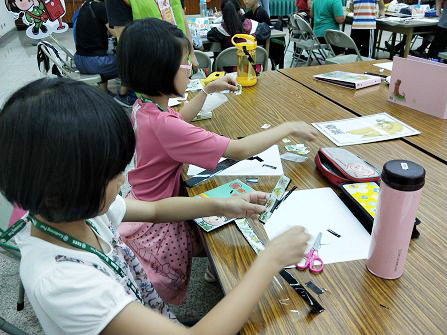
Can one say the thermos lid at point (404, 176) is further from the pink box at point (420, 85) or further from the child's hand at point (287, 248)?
the pink box at point (420, 85)

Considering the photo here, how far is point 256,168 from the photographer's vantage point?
113 cm

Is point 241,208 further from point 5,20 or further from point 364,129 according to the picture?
point 5,20

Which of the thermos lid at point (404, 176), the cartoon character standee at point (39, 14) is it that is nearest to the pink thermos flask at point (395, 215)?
the thermos lid at point (404, 176)

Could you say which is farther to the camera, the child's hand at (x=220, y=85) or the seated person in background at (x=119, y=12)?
the seated person in background at (x=119, y=12)

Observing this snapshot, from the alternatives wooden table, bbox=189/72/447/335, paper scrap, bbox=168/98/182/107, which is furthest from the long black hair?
wooden table, bbox=189/72/447/335

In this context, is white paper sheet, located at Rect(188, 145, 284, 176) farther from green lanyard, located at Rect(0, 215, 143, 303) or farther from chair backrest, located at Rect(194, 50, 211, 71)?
chair backrest, located at Rect(194, 50, 211, 71)

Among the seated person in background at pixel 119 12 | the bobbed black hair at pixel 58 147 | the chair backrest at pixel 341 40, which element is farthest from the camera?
the chair backrest at pixel 341 40

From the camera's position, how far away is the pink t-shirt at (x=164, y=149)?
1027mm

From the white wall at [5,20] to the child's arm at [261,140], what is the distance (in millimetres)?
8565

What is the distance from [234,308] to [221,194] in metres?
0.43

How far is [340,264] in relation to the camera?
729 millimetres

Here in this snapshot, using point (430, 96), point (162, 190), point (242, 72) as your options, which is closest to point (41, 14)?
point (242, 72)

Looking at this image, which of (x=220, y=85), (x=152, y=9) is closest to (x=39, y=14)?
(x=152, y=9)

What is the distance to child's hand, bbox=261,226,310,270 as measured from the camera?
0.65m
